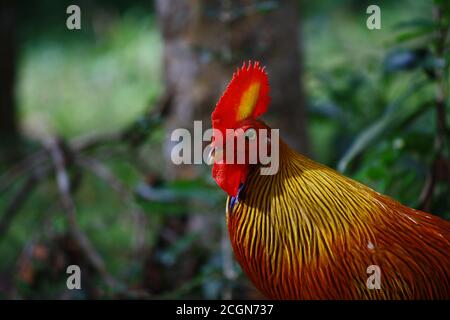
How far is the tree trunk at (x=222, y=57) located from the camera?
3.86 meters

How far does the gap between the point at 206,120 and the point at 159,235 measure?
70 centimetres

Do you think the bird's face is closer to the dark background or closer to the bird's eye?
the bird's eye

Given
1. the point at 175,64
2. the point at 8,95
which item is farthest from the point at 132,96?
the point at 175,64

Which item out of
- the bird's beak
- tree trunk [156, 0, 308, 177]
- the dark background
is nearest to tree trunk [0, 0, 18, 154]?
the dark background

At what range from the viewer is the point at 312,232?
2.21m

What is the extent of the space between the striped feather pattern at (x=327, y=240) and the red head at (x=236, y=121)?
0.07 metres

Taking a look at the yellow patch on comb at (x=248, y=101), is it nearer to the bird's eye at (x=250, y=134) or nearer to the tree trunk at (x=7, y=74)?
the bird's eye at (x=250, y=134)

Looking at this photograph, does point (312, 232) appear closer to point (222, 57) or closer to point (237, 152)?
point (237, 152)

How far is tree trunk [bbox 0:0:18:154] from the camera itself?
22.3 ft

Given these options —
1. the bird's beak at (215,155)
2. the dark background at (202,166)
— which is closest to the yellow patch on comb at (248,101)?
the bird's beak at (215,155)

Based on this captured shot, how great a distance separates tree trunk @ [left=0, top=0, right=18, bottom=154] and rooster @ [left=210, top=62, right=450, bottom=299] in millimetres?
4942

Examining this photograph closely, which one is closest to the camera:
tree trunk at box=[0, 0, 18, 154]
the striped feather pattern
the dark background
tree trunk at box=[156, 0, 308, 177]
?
the striped feather pattern

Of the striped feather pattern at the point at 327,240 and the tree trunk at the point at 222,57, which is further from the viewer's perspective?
the tree trunk at the point at 222,57

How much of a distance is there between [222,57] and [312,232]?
5.76 ft
